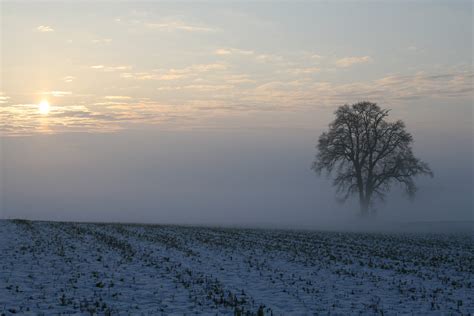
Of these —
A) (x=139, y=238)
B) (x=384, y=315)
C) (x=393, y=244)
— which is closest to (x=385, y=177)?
(x=393, y=244)

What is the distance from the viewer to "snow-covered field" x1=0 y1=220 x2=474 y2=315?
1228cm

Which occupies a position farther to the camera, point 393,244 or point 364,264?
point 393,244

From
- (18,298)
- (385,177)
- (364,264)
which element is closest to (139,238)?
(364,264)

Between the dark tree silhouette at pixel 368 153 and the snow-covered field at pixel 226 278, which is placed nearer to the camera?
the snow-covered field at pixel 226 278

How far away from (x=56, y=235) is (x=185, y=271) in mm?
14201

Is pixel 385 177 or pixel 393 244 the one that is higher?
pixel 385 177

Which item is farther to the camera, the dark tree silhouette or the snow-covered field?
the dark tree silhouette

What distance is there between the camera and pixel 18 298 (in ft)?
41.2

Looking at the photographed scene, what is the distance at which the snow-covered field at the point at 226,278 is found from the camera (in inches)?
484

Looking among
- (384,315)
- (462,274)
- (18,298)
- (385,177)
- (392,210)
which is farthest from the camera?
(392,210)

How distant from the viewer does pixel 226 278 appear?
1603 centimetres

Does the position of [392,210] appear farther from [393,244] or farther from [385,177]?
[393,244]

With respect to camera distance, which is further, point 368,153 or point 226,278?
point 368,153

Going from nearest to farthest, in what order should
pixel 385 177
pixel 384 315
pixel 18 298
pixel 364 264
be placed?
pixel 384 315, pixel 18 298, pixel 364 264, pixel 385 177
